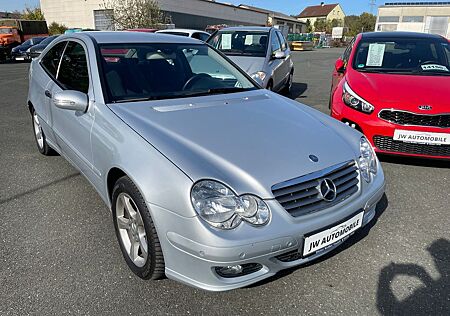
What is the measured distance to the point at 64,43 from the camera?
141 inches

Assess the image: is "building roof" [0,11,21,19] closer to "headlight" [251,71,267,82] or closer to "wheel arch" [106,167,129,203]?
"headlight" [251,71,267,82]

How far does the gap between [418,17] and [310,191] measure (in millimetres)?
53678

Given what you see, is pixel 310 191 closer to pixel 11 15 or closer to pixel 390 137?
pixel 390 137

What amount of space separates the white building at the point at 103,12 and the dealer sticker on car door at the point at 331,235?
116 ft

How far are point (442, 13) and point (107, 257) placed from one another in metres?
53.9

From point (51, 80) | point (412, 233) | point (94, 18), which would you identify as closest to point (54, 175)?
point (51, 80)

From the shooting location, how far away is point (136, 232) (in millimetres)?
2246

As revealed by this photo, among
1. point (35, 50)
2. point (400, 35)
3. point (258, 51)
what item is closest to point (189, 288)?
point (35, 50)

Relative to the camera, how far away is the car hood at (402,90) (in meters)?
3.79

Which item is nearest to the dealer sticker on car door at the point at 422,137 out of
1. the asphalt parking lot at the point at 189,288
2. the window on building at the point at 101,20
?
the asphalt parking lot at the point at 189,288

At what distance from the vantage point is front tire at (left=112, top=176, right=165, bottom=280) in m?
1.99

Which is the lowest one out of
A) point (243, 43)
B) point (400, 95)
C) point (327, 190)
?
point (327, 190)

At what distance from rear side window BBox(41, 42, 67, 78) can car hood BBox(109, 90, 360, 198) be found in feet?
5.08

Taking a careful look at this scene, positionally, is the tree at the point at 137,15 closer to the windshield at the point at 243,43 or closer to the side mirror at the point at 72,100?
the windshield at the point at 243,43
